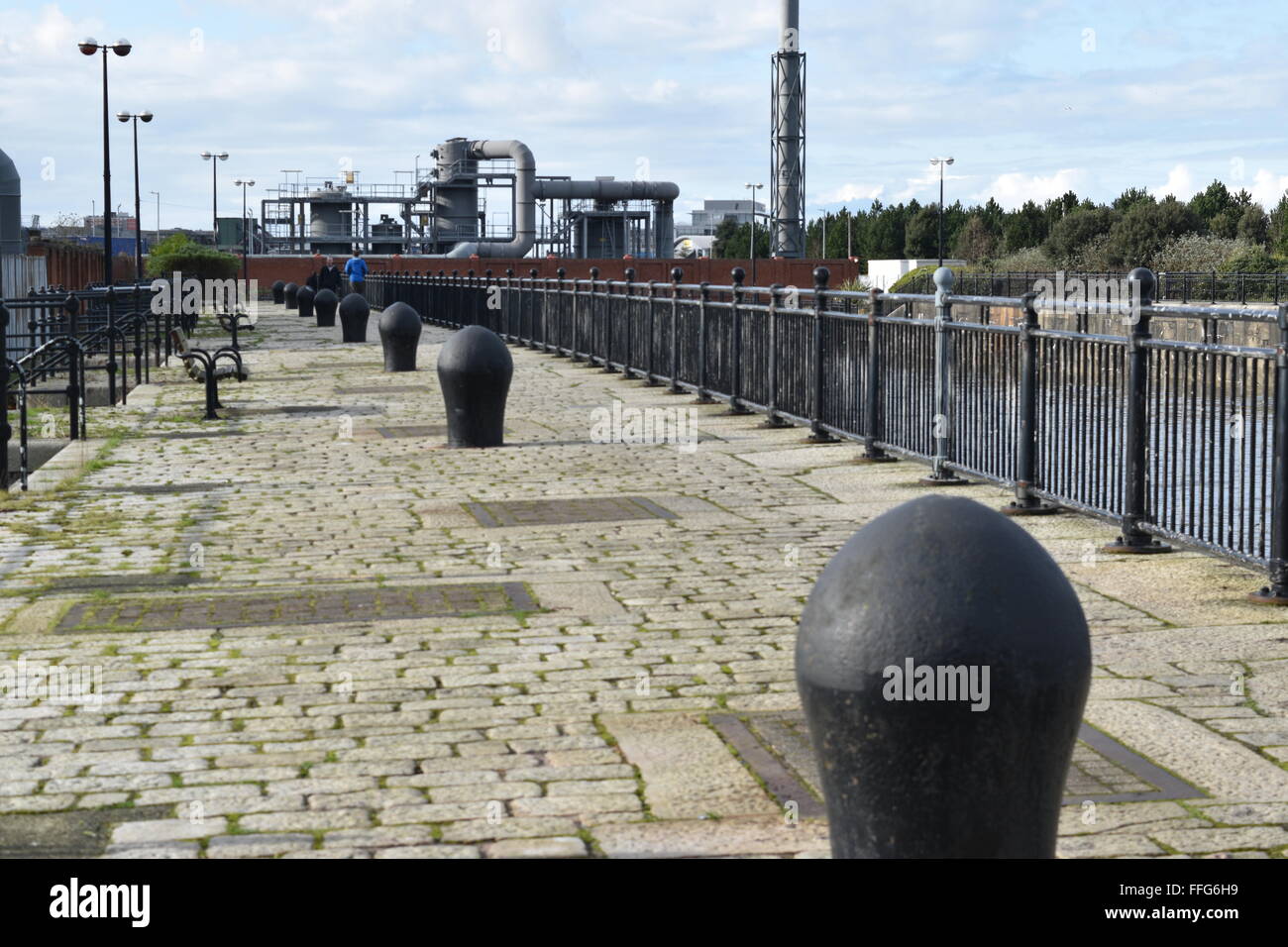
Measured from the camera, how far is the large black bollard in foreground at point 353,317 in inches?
1316

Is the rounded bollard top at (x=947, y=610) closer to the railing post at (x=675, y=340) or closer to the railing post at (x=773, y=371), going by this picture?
the railing post at (x=773, y=371)

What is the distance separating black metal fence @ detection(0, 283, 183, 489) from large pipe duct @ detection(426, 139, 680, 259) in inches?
2236

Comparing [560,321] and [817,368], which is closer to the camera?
[817,368]

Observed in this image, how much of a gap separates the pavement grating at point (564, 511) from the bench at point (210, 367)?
7.52m

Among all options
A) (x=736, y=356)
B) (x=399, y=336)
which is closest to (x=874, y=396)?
(x=736, y=356)

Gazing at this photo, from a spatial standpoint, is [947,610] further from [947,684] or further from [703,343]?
[703,343]

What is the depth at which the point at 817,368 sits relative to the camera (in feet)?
50.5

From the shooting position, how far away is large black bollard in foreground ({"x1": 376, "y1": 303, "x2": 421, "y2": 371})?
82.2ft

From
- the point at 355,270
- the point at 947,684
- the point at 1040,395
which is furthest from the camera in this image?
the point at 355,270

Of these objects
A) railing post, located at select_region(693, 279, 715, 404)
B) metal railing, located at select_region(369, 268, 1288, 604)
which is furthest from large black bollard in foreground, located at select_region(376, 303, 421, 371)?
railing post, located at select_region(693, 279, 715, 404)

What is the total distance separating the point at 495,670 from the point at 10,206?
132 feet

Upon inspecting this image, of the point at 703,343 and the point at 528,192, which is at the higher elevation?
the point at 528,192

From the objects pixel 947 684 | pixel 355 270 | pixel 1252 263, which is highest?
pixel 1252 263

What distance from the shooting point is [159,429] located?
56.9 feet
